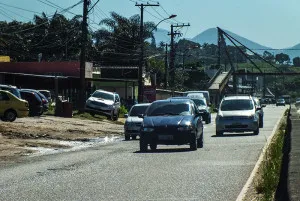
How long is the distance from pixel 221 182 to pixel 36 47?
86.7m

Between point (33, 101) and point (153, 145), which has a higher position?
point (33, 101)

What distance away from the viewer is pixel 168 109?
2312cm

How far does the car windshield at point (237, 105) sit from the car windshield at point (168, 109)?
33.1 feet

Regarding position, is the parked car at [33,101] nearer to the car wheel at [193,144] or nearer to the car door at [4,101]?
the car door at [4,101]

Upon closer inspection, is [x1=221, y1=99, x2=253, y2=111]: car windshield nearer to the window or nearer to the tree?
the window

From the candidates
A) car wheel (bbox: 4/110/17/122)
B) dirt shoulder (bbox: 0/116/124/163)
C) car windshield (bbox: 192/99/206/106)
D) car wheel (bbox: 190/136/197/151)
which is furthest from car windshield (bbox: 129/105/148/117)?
car windshield (bbox: 192/99/206/106)

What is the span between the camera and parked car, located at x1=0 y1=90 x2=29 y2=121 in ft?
116

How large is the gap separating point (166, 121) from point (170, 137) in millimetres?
538

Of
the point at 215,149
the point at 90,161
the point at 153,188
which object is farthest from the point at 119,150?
the point at 153,188

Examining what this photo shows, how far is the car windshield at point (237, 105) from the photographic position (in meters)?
33.1

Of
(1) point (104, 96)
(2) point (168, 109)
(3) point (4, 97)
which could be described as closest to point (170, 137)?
(2) point (168, 109)

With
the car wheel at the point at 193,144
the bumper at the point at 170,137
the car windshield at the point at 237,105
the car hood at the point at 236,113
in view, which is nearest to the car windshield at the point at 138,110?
the car hood at the point at 236,113

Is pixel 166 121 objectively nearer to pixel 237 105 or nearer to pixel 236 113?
pixel 236 113

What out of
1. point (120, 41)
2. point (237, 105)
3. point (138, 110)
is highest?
point (120, 41)
